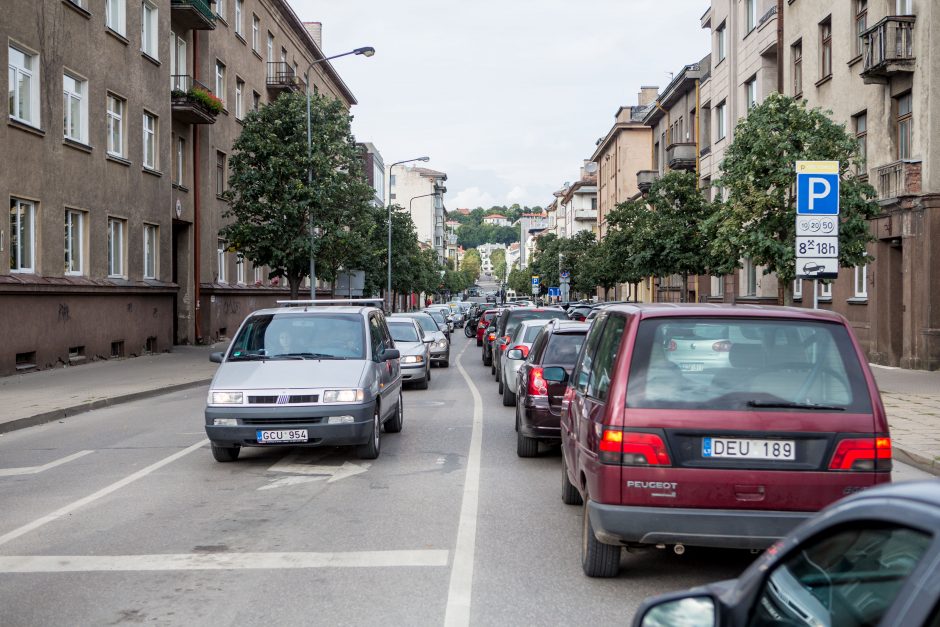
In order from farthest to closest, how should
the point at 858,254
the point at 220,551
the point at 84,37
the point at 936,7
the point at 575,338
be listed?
1. the point at 84,37
2. the point at 936,7
3. the point at 858,254
4. the point at 575,338
5. the point at 220,551

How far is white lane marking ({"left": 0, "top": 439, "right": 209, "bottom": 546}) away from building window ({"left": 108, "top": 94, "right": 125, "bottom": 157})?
17367mm

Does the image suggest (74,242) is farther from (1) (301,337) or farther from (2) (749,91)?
(2) (749,91)

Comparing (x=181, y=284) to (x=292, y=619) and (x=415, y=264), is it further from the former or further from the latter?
(x=415, y=264)

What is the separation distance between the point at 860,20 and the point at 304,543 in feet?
80.2

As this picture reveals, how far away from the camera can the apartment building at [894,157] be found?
21.9m

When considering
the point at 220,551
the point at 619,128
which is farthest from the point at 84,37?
the point at 619,128

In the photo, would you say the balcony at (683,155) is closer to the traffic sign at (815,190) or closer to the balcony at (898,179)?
the balcony at (898,179)

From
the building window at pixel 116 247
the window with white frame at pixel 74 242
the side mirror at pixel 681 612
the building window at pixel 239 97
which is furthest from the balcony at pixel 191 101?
the side mirror at pixel 681 612

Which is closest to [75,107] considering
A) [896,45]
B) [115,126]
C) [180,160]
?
[115,126]

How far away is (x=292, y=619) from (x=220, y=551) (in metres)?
1.62

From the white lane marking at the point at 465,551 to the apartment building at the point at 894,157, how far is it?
50.2ft

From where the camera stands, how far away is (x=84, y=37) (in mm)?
24047

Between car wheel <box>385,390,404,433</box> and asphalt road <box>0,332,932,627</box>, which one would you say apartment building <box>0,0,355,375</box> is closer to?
car wheel <box>385,390,404,433</box>

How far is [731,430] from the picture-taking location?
5.06 metres
